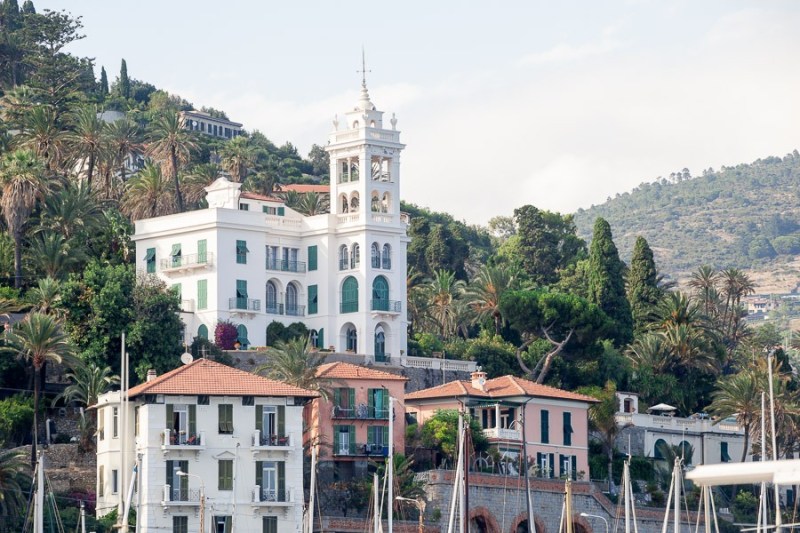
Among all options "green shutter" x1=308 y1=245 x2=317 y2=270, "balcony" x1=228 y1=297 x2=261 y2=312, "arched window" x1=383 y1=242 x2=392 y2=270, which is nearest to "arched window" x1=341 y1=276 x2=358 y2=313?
"arched window" x1=383 y1=242 x2=392 y2=270

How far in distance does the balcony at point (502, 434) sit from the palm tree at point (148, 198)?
1093 inches

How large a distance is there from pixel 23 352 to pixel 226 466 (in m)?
11.8

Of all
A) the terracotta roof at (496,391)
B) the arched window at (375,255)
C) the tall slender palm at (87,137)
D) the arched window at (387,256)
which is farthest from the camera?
the tall slender palm at (87,137)

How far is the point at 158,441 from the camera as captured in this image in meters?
71.2

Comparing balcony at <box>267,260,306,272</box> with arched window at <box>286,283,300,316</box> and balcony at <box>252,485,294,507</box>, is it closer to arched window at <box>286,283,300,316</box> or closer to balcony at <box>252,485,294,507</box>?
arched window at <box>286,283,300,316</box>

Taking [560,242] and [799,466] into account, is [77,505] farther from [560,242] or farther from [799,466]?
[560,242]

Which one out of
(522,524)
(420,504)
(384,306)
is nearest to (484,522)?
(522,524)

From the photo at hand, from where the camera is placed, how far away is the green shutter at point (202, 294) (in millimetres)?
91562

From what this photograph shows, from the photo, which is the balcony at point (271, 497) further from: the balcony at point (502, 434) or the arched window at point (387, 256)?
the arched window at point (387, 256)

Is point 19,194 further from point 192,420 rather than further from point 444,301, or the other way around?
point 444,301

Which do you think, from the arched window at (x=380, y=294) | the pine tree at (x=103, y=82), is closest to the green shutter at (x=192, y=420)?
the arched window at (x=380, y=294)

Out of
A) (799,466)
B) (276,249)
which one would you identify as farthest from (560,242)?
(799,466)

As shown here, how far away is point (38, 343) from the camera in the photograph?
75.2m

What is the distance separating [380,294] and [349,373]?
558 inches
